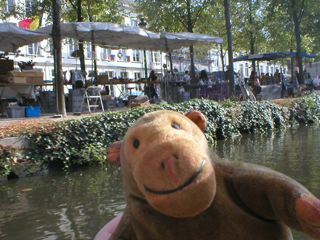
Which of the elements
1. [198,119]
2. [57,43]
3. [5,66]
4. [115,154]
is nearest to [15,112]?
[5,66]

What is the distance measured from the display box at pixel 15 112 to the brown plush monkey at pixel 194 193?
1053 cm

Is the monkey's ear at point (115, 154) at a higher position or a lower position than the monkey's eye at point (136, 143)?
lower

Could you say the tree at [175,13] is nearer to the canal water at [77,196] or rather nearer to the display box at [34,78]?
the display box at [34,78]

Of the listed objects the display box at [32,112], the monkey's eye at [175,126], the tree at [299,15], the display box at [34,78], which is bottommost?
the monkey's eye at [175,126]

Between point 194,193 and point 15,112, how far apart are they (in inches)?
442

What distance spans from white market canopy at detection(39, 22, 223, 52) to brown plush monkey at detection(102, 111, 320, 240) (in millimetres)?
11784

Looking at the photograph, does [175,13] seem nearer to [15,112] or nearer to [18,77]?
[18,77]

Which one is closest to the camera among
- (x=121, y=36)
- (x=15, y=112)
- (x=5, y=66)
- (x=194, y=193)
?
(x=194, y=193)

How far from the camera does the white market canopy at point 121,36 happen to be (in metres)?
12.9

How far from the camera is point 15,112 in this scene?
11539 millimetres

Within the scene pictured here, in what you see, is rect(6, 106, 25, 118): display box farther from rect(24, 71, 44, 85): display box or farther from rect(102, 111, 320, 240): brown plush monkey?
rect(102, 111, 320, 240): brown plush monkey

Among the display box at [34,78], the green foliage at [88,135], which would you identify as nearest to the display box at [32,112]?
the display box at [34,78]

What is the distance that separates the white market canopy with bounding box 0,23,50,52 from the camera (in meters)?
11.4

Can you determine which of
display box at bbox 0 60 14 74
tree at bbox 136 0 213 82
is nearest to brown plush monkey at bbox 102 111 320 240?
display box at bbox 0 60 14 74
